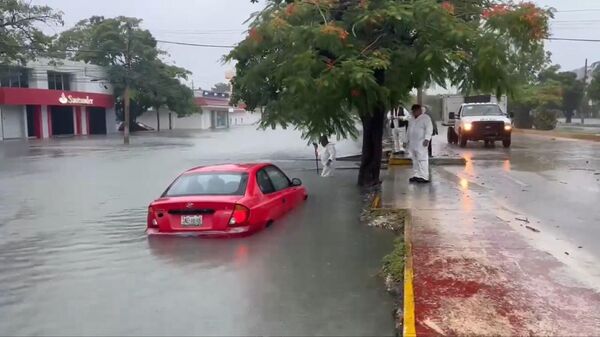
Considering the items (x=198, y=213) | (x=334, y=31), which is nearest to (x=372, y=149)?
(x=334, y=31)

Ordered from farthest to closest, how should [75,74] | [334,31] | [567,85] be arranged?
1. [567,85]
2. [75,74]
3. [334,31]

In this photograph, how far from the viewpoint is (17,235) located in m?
10.4

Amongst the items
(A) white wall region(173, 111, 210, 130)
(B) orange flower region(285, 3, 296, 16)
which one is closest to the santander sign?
(A) white wall region(173, 111, 210, 130)

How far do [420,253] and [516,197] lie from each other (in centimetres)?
531

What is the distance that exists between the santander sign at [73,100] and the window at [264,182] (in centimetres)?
4782

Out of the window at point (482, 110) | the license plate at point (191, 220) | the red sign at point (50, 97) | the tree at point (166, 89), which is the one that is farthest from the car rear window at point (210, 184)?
the tree at point (166, 89)

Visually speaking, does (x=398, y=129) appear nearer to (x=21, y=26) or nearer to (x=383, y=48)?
(x=383, y=48)

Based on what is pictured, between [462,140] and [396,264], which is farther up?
[462,140]

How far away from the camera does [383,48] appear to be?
11.1 metres

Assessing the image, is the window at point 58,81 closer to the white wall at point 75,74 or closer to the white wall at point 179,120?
the white wall at point 75,74

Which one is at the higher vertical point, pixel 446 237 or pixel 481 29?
pixel 481 29

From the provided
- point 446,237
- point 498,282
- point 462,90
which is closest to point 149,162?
point 462,90

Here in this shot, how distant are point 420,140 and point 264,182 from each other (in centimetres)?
482

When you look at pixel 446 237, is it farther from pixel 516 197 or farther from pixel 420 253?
pixel 516 197
